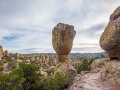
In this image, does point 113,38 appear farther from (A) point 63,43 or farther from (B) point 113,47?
(A) point 63,43

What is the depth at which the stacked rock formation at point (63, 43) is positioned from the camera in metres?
37.7

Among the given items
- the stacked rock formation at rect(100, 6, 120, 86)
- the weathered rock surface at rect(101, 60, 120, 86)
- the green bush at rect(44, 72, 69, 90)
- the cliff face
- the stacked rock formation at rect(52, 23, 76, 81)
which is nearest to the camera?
the weathered rock surface at rect(101, 60, 120, 86)

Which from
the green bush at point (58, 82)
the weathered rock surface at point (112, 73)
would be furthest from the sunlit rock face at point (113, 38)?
the green bush at point (58, 82)

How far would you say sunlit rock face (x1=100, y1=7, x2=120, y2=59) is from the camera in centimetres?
2593

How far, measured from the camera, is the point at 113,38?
26141 millimetres

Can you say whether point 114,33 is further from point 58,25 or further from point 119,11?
point 58,25

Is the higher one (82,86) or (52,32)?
(52,32)

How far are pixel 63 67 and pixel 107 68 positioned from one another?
38.9 ft

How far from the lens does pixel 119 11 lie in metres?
27.6

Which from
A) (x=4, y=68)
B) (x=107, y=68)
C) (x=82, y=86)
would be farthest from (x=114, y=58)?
(x=4, y=68)

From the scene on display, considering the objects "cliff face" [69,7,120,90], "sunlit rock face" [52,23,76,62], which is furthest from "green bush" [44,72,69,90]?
"sunlit rock face" [52,23,76,62]

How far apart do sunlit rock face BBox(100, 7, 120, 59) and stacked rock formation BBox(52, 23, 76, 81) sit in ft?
33.5

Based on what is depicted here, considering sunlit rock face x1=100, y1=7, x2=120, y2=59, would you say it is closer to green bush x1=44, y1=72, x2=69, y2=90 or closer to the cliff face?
the cliff face

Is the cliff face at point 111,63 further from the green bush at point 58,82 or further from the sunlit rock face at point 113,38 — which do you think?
the green bush at point 58,82
